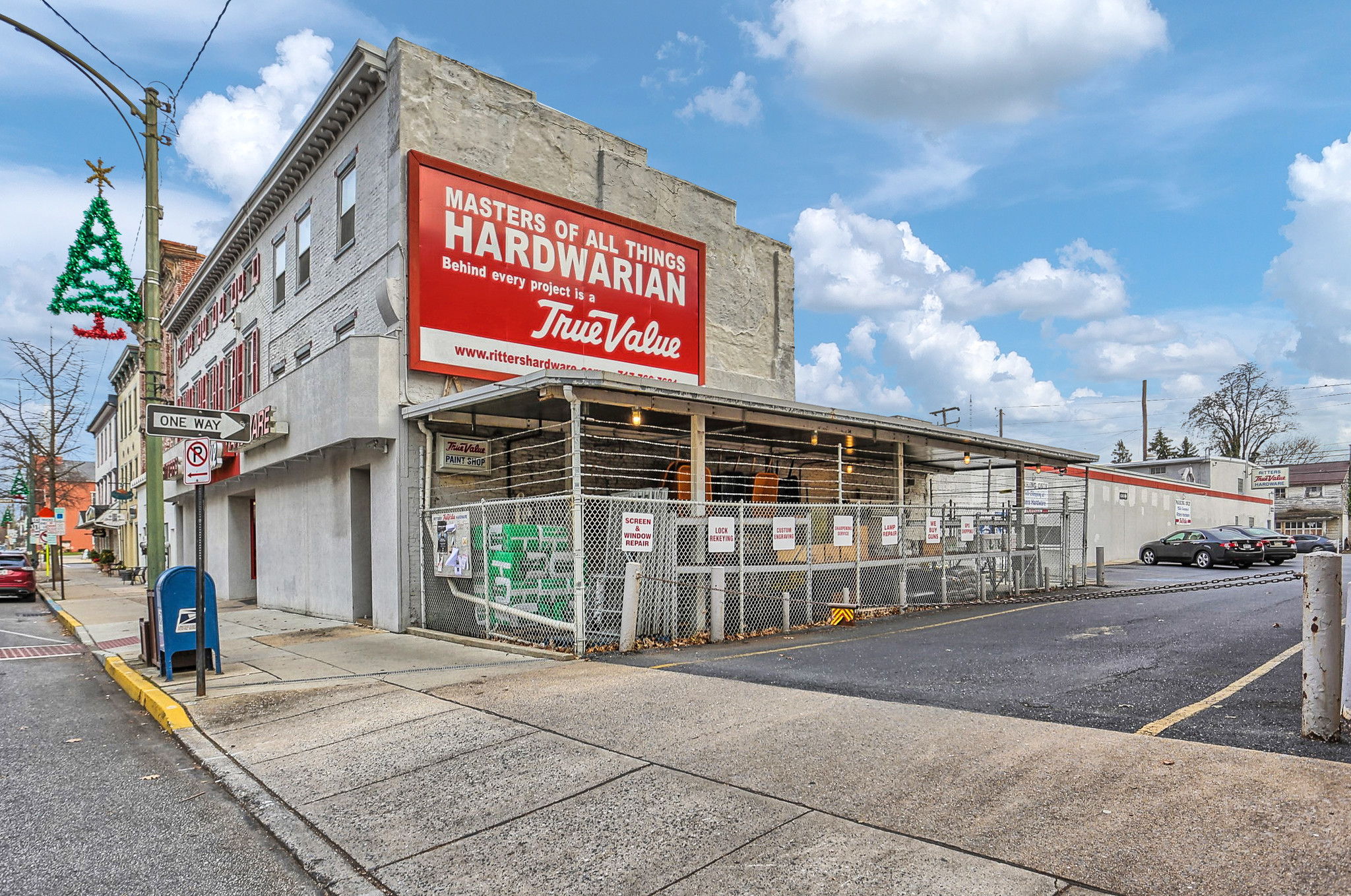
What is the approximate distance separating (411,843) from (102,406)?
70440 millimetres

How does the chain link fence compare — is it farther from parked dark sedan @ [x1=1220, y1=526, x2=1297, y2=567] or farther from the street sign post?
parked dark sedan @ [x1=1220, y1=526, x2=1297, y2=567]

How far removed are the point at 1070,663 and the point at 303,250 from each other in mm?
17378

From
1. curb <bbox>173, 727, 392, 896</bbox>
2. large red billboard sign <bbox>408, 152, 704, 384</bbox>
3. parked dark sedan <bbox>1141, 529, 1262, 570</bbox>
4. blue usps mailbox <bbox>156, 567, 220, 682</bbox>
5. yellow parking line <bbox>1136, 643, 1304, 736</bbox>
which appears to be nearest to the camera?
curb <bbox>173, 727, 392, 896</bbox>

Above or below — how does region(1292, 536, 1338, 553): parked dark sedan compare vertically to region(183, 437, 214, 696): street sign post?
below

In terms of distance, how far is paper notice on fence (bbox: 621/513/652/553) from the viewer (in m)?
10.2

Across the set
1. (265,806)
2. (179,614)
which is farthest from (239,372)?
(265,806)

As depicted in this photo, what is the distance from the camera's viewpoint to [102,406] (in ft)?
202

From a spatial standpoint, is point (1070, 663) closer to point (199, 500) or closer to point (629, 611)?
point (629, 611)

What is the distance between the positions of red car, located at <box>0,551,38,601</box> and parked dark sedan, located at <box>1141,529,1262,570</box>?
125ft

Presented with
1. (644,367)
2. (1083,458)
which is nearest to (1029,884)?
(644,367)

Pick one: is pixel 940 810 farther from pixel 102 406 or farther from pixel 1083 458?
Result: pixel 102 406

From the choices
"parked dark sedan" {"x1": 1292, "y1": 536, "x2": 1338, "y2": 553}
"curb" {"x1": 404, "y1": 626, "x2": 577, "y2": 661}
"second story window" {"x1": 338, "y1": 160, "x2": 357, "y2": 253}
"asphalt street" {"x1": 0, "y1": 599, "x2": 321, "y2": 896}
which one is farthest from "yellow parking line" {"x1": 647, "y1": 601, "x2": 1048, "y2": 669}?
"parked dark sedan" {"x1": 1292, "y1": 536, "x2": 1338, "y2": 553}

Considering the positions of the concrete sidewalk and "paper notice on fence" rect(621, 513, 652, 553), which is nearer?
the concrete sidewalk

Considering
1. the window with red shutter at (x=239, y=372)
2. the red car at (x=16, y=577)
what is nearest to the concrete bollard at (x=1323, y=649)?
the window with red shutter at (x=239, y=372)
